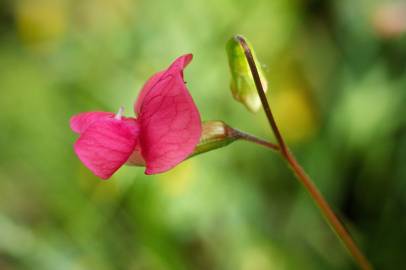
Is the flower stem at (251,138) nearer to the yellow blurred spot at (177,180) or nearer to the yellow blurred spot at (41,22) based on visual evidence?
the yellow blurred spot at (177,180)

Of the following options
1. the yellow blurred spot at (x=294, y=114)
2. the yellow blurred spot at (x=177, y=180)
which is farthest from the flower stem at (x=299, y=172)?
the yellow blurred spot at (x=294, y=114)

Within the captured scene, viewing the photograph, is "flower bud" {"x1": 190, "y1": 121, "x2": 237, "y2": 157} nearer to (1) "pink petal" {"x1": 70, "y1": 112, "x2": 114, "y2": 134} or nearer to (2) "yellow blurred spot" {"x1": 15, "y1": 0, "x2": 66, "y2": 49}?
(1) "pink petal" {"x1": 70, "y1": 112, "x2": 114, "y2": 134}

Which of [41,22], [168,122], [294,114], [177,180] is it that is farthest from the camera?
[41,22]

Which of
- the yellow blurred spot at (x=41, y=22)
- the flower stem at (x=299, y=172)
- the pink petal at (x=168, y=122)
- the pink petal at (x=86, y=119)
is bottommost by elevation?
the flower stem at (x=299, y=172)

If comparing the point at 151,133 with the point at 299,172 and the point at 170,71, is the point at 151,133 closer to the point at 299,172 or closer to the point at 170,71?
the point at 170,71

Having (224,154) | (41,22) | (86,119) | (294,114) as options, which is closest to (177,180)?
(224,154)

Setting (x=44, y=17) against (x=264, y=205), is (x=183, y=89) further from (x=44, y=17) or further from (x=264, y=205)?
(x=44, y=17)
